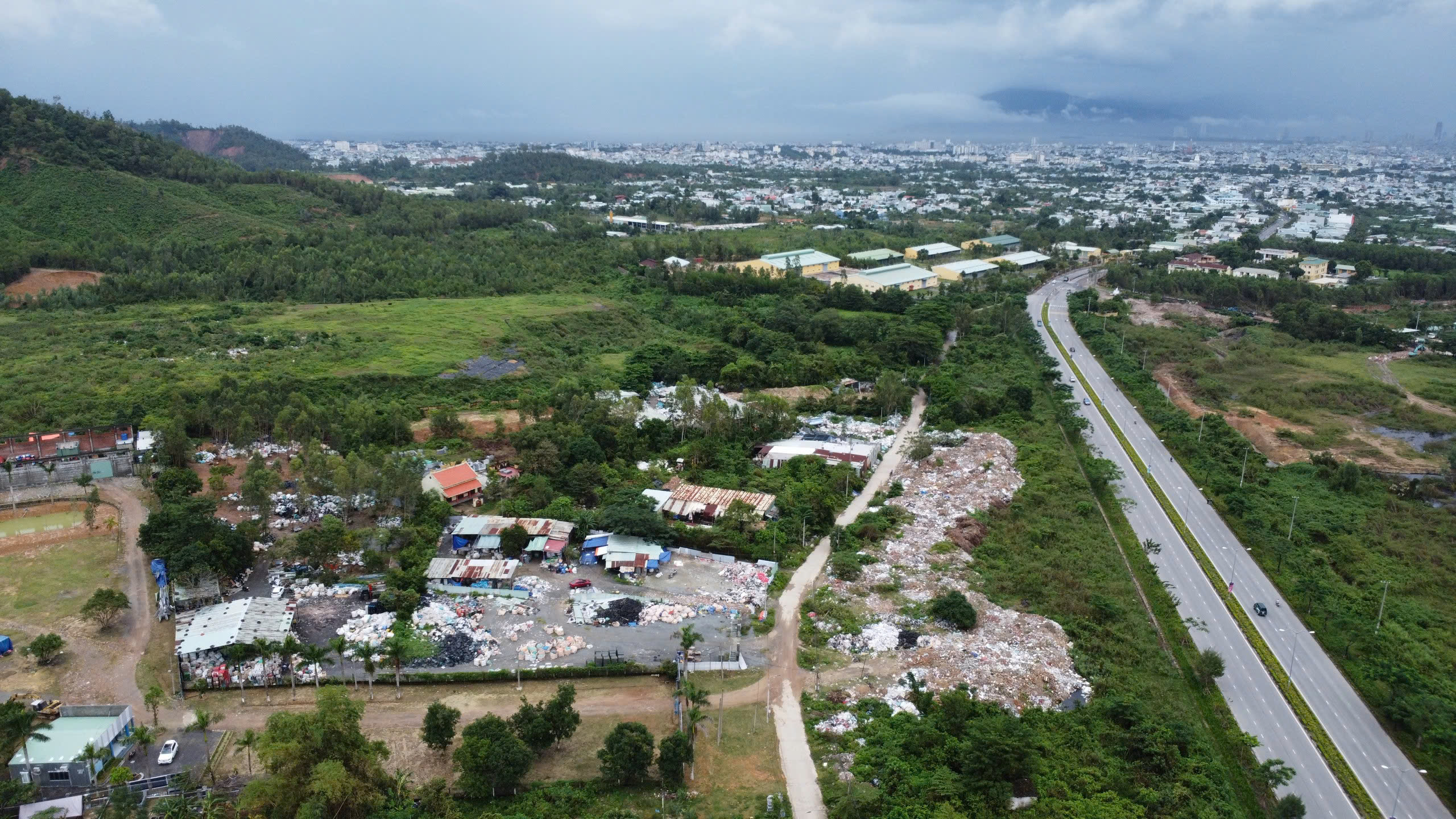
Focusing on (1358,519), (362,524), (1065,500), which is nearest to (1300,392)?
(1358,519)

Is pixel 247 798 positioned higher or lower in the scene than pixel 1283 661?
higher

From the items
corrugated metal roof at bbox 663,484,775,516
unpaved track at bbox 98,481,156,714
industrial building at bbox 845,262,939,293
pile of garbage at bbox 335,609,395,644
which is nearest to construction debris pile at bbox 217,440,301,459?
unpaved track at bbox 98,481,156,714

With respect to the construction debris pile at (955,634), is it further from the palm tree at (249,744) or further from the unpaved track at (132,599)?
the unpaved track at (132,599)

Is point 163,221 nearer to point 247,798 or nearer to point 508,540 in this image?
point 508,540

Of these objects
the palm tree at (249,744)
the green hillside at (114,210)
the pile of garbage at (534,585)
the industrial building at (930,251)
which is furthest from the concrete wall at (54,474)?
the industrial building at (930,251)

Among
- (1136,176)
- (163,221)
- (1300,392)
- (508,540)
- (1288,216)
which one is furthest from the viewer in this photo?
(1136,176)
